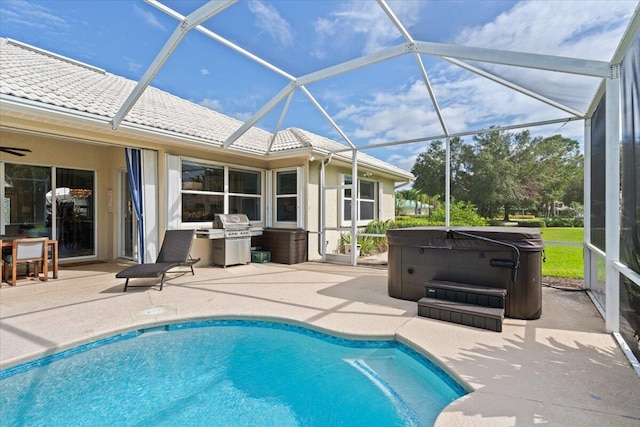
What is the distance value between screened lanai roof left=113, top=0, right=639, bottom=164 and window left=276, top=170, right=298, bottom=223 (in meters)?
2.40

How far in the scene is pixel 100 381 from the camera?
3.64m

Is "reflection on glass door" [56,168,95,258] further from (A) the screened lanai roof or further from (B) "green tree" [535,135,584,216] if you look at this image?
(B) "green tree" [535,135,584,216]

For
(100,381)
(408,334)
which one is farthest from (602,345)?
(100,381)

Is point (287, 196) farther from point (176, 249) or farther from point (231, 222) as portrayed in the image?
point (176, 249)

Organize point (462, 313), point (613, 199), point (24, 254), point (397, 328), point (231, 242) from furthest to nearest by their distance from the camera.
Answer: point (231, 242), point (24, 254), point (462, 313), point (397, 328), point (613, 199)

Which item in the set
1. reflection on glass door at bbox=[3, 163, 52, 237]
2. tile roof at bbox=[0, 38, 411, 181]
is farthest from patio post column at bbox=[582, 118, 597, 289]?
reflection on glass door at bbox=[3, 163, 52, 237]

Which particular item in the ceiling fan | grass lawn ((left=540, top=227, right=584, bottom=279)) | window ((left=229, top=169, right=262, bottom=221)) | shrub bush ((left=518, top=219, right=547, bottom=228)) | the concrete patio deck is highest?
the ceiling fan

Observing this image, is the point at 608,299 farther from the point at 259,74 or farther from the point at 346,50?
the point at 259,74

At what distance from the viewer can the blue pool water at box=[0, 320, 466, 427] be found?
308 centimetres

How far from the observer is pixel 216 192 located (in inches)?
395

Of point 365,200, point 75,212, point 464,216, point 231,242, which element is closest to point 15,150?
point 75,212

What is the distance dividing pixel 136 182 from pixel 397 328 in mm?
7602

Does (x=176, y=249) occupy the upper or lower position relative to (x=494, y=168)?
lower

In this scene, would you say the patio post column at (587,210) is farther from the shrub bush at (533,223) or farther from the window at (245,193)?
the window at (245,193)
